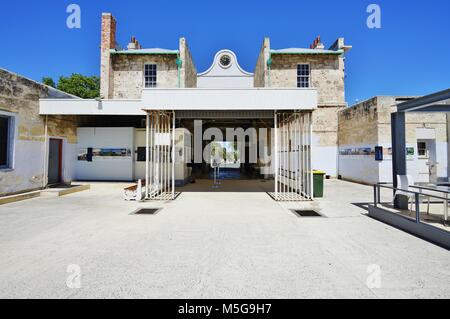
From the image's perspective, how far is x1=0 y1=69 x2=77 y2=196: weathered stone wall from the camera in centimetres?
905

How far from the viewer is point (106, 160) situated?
14266 mm

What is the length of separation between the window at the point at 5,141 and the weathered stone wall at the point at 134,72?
30.9ft

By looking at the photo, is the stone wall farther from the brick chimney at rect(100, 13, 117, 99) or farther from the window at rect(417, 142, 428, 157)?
the brick chimney at rect(100, 13, 117, 99)

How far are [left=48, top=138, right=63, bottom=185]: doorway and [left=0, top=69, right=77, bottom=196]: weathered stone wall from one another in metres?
0.96

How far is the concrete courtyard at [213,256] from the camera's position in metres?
2.98

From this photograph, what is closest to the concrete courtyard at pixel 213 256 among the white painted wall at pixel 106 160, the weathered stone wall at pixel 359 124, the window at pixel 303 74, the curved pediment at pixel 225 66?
the white painted wall at pixel 106 160

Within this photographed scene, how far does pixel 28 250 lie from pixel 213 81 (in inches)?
786

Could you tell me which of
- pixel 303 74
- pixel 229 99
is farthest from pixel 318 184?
pixel 303 74

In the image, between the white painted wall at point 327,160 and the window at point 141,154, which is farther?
the white painted wall at point 327,160

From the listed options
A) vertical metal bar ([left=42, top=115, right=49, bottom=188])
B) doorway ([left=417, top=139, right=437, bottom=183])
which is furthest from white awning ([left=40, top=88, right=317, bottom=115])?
doorway ([left=417, top=139, right=437, bottom=183])

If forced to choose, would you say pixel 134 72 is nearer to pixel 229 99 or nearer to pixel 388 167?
pixel 229 99

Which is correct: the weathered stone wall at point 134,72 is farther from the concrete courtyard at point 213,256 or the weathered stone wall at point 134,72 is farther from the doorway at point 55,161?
the concrete courtyard at point 213,256

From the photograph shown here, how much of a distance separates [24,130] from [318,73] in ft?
58.7
